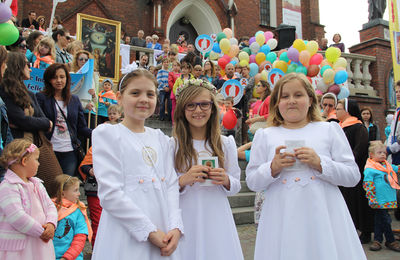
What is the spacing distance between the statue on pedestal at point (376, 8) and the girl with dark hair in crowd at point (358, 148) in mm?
9340

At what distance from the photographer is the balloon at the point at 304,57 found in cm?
887

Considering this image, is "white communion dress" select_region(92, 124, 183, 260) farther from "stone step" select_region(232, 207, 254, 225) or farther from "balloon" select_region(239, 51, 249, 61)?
"balloon" select_region(239, 51, 249, 61)

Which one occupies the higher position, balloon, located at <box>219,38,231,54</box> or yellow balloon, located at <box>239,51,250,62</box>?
balloon, located at <box>219,38,231,54</box>

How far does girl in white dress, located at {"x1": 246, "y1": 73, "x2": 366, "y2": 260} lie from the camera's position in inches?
82.1

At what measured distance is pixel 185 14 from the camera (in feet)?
58.2

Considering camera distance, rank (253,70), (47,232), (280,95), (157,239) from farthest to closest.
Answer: (253,70), (47,232), (280,95), (157,239)

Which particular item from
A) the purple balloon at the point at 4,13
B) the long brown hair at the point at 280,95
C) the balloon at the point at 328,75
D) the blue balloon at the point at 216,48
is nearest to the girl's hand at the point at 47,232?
the long brown hair at the point at 280,95

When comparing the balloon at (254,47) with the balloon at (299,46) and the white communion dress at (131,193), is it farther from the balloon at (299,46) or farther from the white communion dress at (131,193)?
the white communion dress at (131,193)

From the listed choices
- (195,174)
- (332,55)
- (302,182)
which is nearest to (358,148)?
(302,182)

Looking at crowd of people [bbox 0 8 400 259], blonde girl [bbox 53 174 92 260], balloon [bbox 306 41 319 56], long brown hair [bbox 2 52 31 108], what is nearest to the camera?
crowd of people [bbox 0 8 400 259]

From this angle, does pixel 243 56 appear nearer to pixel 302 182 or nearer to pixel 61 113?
pixel 61 113

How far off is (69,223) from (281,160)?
6.64 ft

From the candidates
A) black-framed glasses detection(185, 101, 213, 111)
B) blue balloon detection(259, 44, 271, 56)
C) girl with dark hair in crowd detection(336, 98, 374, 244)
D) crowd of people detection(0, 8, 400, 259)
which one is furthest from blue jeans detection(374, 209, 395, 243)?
blue balloon detection(259, 44, 271, 56)

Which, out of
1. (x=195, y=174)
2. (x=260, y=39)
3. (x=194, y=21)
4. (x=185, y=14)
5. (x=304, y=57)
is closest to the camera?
(x=195, y=174)
